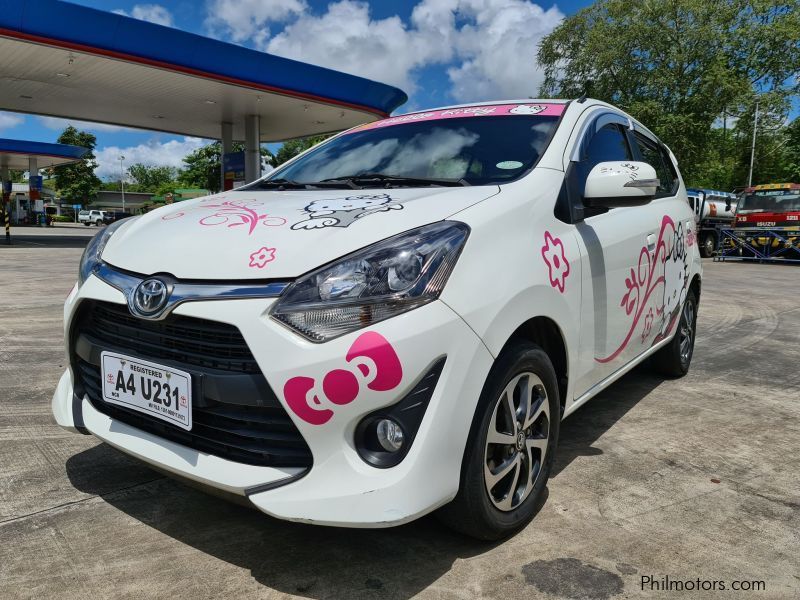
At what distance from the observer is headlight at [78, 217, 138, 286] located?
224 centimetres

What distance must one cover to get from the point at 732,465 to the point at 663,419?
63cm

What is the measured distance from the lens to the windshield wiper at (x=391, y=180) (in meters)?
2.39

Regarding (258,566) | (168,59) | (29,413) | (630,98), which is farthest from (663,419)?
(630,98)

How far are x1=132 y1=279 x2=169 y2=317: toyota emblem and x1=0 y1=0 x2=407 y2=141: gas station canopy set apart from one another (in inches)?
537

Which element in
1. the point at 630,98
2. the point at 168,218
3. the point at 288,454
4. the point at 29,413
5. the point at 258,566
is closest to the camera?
the point at 288,454

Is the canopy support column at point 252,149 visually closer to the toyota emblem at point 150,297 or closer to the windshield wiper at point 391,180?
the windshield wiper at point 391,180

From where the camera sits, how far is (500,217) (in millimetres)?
2020

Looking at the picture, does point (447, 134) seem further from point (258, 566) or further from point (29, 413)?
point (29, 413)

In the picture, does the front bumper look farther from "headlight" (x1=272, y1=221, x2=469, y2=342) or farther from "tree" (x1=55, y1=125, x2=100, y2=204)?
"tree" (x1=55, y1=125, x2=100, y2=204)

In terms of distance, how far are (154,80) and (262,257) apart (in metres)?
16.1

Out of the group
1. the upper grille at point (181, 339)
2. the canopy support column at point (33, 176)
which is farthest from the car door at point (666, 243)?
the canopy support column at point (33, 176)

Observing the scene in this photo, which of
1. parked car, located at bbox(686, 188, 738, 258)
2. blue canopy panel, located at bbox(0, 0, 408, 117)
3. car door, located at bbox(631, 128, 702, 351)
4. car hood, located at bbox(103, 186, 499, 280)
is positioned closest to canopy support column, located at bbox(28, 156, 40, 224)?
blue canopy panel, located at bbox(0, 0, 408, 117)

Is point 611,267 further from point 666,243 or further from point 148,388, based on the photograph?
point 148,388

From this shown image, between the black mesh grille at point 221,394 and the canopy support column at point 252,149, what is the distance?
1838cm
